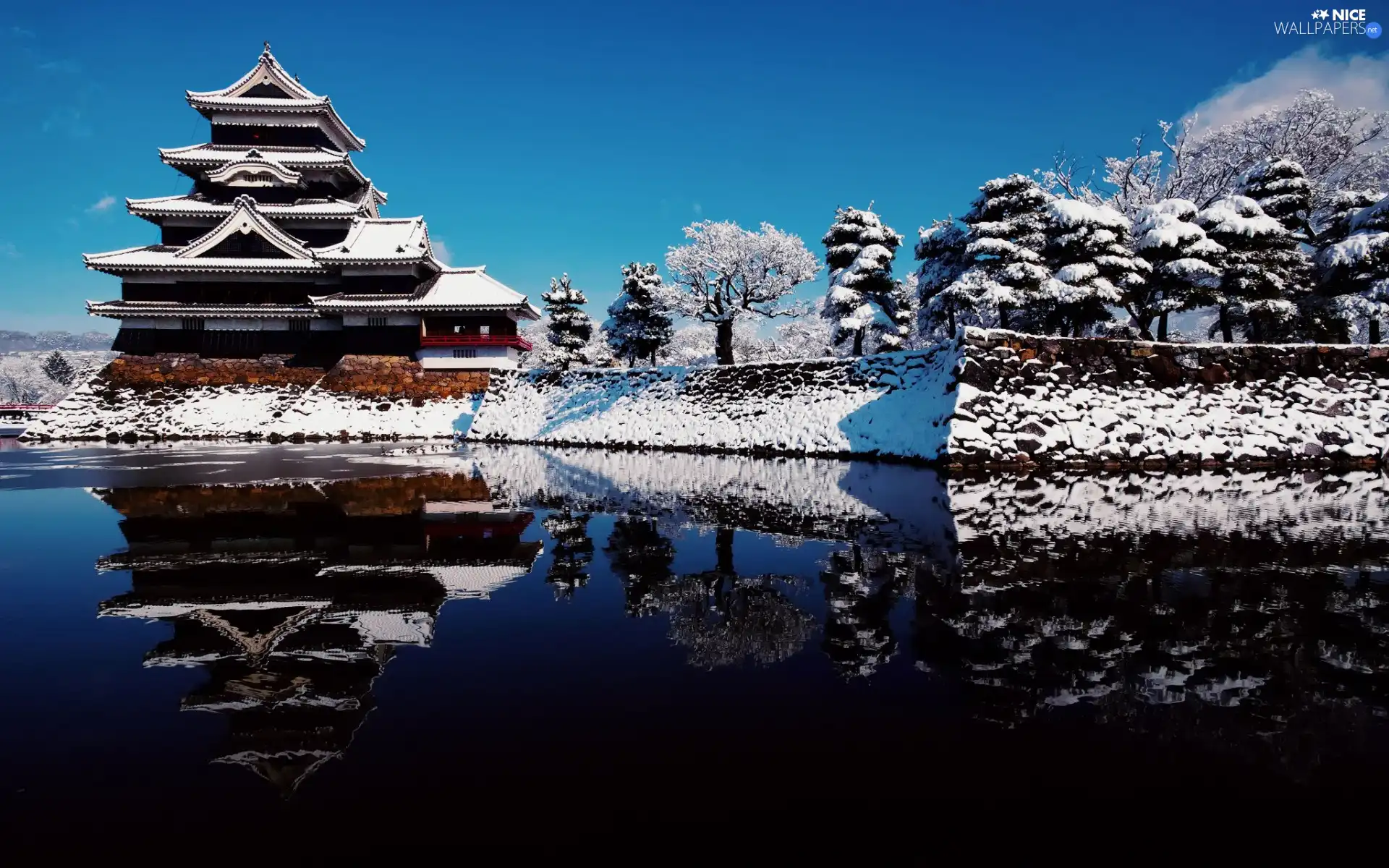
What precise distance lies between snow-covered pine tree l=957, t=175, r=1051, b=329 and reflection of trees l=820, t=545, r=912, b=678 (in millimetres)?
18449

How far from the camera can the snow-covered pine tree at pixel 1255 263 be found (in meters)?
20.8

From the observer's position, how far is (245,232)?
31.7m

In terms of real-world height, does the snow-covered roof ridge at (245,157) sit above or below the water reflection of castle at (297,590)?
above

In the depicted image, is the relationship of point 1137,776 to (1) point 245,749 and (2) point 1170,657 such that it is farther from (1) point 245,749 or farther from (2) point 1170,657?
(1) point 245,749

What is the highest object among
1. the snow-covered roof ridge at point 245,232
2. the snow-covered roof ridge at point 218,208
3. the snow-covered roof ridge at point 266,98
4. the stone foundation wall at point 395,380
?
the snow-covered roof ridge at point 266,98

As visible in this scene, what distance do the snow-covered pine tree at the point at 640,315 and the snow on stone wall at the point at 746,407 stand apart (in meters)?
8.86

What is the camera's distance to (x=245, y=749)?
2730mm

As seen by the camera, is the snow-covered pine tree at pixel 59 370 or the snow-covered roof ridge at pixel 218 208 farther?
the snow-covered pine tree at pixel 59 370

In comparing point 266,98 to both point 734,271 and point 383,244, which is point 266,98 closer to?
point 383,244

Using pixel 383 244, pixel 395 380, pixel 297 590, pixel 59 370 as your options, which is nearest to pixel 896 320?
pixel 395 380

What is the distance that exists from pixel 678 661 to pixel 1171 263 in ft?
78.3

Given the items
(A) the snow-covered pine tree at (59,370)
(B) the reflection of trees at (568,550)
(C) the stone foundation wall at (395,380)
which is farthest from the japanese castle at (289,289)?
(A) the snow-covered pine tree at (59,370)

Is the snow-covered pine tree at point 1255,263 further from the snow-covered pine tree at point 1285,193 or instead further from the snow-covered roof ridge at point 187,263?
the snow-covered roof ridge at point 187,263

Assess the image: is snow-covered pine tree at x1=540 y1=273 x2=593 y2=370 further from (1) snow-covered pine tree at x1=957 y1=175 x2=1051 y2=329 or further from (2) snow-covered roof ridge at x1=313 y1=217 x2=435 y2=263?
(1) snow-covered pine tree at x1=957 y1=175 x2=1051 y2=329
